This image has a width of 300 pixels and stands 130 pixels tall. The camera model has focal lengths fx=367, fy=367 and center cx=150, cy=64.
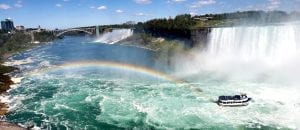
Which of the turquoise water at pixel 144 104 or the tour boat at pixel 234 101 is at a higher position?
the tour boat at pixel 234 101

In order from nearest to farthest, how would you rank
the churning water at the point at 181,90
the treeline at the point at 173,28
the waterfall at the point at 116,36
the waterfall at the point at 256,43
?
the churning water at the point at 181,90 < the waterfall at the point at 256,43 < the treeline at the point at 173,28 < the waterfall at the point at 116,36

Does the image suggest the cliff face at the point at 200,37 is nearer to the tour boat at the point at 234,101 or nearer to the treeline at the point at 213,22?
the treeline at the point at 213,22

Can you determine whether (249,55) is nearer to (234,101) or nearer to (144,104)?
(234,101)

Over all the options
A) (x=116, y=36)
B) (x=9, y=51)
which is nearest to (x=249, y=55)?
(x=9, y=51)

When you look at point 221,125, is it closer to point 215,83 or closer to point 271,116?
point 271,116

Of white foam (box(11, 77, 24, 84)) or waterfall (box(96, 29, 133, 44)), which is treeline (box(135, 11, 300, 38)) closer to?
waterfall (box(96, 29, 133, 44))

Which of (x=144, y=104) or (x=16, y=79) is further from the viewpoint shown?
(x=16, y=79)

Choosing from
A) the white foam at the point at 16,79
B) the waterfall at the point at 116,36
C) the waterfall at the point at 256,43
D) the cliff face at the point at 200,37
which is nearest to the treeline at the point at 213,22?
the cliff face at the point at 200,37
